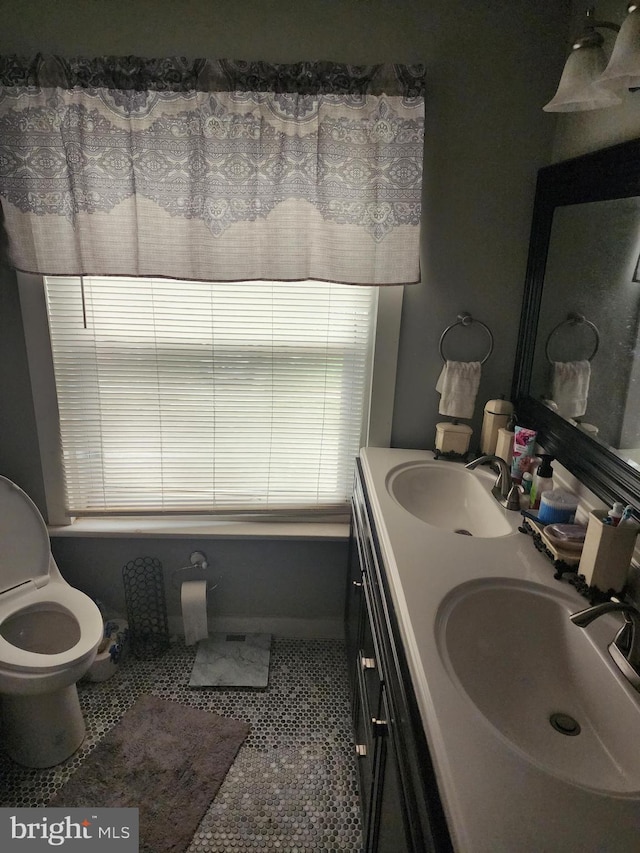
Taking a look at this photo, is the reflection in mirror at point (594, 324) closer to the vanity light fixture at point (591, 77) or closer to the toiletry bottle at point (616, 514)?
the toiletry bottle at point (616, 514)

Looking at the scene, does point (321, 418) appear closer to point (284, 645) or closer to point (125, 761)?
point (284, 645)

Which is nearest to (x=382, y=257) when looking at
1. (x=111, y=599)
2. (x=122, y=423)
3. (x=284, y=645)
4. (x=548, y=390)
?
(x=548, y=390)

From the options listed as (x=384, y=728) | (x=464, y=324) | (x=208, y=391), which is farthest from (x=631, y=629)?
(x=208, y=391)

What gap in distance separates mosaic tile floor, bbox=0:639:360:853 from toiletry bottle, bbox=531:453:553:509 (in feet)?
3.58

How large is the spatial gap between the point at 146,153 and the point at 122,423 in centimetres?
96

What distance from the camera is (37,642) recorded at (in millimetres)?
1821

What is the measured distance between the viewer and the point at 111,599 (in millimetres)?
2238

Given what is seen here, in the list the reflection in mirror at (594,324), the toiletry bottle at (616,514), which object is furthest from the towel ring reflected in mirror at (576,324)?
the toiletry bottle at (616,514)

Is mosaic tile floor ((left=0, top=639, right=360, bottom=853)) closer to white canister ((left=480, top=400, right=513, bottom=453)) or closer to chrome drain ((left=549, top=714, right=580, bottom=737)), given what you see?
chrome drain ((left=549, top=714, right=580, bottom=737))

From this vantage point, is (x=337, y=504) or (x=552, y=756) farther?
(x=337, y=504)

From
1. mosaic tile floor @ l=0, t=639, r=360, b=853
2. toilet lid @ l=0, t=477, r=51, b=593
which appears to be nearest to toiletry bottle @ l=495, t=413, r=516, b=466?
mosaic tile floor @ l=0, t=639, r=360, b=853

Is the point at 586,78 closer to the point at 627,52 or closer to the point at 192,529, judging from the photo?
the point at 627,52

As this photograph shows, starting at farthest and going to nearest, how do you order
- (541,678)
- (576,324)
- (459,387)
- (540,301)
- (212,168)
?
(459,387) < (540,301) < (212,168) < (576,324) < (541,678)

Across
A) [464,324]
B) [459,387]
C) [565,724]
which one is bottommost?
[565,724]
